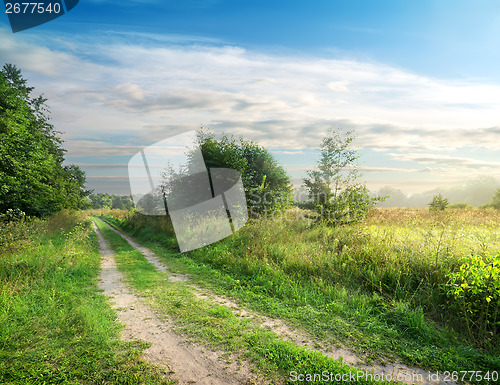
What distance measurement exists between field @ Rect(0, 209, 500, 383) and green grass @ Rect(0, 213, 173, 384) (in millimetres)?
22

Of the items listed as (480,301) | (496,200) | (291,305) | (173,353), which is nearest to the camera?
(173,353)

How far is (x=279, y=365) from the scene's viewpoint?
3625 millimetres

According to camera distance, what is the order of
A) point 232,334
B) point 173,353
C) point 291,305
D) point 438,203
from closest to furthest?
point 173,353
point 232,334
point 291,305
point 438,203

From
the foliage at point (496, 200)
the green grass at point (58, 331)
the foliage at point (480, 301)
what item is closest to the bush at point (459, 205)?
the foliage at point (496, 200)

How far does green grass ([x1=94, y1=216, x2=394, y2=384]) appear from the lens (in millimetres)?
3568

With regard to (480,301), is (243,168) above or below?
above

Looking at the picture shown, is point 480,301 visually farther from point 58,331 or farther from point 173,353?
point 58,331

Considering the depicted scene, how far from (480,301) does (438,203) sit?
19.8 metres

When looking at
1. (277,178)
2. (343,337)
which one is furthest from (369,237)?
(277,178)

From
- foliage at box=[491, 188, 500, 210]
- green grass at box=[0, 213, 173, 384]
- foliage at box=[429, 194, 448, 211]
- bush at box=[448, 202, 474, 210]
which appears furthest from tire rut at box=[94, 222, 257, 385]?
foliage at box=[491, 188, 500, 210]

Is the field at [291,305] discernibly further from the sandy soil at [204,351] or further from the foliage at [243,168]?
the foliage at [243,168]

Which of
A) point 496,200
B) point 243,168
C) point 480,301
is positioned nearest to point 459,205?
point 496,200

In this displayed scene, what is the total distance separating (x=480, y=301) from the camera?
15.7 feet

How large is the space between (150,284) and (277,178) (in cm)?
1580
